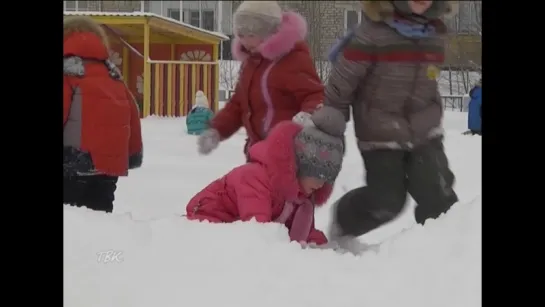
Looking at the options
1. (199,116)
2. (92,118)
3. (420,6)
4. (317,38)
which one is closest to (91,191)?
(92,118)

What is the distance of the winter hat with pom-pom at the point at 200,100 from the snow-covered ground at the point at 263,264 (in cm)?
28

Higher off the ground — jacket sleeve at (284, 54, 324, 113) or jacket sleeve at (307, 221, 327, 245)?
jacket sleeve at (284, 54, 324, 113)

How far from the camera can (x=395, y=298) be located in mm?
897

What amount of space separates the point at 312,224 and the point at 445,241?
27cm

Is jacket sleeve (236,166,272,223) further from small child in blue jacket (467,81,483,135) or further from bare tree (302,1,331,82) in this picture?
small child in blue jacket (467,81,483,135)

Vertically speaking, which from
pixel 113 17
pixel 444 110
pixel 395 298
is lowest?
pixel 395 298

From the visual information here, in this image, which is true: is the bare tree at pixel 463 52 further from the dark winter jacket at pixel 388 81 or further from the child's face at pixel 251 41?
the child's face at pixel 251 41

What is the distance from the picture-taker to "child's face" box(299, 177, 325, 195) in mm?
1198

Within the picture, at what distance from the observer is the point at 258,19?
1.27 meters

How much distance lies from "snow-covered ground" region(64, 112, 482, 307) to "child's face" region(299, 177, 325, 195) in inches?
5.3

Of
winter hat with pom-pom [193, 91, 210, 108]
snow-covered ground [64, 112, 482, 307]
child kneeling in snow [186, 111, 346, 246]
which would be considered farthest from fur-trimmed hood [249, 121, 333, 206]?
winter hat with pom-pom [193, 91, 210, 108]

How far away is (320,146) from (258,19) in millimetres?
256
